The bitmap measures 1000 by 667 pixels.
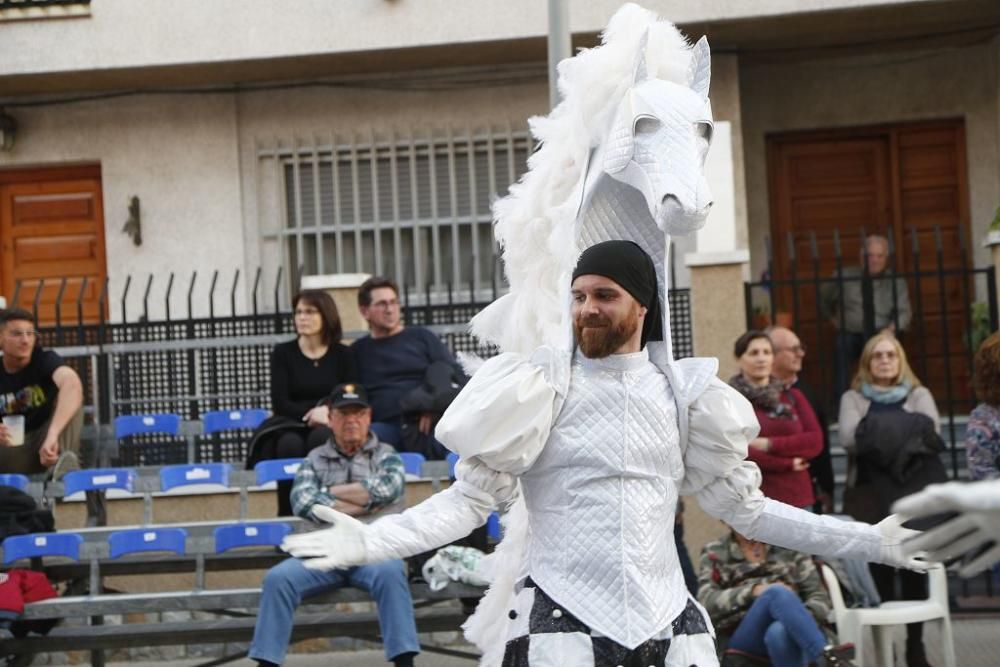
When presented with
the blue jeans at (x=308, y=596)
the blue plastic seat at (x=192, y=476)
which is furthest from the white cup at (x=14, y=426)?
the blue jeans at (x=308, y=596)

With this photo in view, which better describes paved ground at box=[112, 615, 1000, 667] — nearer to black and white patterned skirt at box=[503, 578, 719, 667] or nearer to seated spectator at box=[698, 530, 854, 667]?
seated spectator at box=[698, 530, 854, 667]

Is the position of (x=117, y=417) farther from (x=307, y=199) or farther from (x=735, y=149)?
(x=735, y=149)

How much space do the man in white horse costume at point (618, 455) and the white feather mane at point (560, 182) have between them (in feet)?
0.32

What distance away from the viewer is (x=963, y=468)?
428 inches

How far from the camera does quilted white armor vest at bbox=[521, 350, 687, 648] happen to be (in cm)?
419

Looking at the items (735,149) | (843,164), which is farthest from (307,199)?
(843,164)

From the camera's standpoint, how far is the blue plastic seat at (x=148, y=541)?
8078mm

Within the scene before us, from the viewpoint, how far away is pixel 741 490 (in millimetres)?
4441

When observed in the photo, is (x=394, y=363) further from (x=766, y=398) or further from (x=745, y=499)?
(x=745, y=499)

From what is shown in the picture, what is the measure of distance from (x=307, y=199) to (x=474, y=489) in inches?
418

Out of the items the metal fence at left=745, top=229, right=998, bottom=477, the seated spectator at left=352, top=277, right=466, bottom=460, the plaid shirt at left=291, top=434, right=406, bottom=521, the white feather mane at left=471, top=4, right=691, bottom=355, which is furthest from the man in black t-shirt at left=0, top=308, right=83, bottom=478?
the white feather mane at left=471, top=4, right=691, bottom=355

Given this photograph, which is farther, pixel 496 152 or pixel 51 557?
pixel 496 152

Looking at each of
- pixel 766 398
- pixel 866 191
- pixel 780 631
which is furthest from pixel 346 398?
pixel 866 191

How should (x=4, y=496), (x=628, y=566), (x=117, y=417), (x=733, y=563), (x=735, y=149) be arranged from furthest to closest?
(x=735, y=149) → (x=117, y=417) → (x=4, y=496) → (x=733, y=563) → (x=628, y=566)
